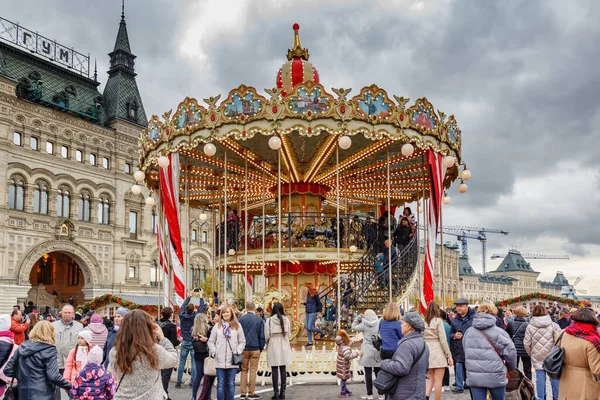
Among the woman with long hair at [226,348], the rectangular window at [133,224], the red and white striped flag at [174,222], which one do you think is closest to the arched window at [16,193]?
the rectangular window at [133,224]

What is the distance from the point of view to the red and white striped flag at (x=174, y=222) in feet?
42.8

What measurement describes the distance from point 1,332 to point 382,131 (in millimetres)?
8370

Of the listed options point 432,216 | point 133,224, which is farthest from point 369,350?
point 133,224

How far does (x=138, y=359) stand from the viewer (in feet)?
14.2

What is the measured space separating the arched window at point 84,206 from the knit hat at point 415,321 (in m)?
33.6

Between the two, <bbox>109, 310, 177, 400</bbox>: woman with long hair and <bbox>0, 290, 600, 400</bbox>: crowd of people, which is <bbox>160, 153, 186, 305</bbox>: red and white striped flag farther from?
<bbox>109, 310, 177, 400</bbox>: woman with long hair

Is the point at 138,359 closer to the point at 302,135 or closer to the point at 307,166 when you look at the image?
the point at 302,135

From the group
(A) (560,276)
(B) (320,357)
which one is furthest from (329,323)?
(A) (560,276)

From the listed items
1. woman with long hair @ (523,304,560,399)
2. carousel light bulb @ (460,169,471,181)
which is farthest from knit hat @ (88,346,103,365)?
carousel light bulb @ (460,169,471,181)

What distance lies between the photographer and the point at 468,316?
29.1ft

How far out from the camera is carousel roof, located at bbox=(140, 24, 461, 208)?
39.8 ft

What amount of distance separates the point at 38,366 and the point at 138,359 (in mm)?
1722

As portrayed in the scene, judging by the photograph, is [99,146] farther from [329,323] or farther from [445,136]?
[445,136]

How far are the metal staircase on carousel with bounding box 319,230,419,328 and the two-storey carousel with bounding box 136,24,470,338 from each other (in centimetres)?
4
